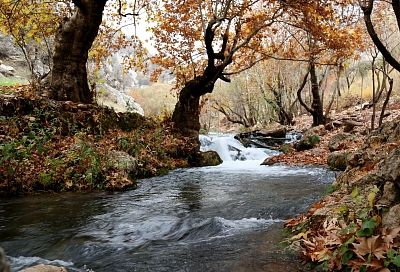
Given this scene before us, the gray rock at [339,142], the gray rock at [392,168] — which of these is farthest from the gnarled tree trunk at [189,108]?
the gray rock at [392,168]

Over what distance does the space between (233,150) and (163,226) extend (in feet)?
37.4

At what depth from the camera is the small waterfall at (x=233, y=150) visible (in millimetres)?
15656

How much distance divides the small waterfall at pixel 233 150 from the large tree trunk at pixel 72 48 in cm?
683

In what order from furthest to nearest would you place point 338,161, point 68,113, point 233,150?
point 233,150 < point 68,113 < point 338,161

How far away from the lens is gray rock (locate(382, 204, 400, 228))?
9.57ft

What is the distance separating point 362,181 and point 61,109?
8.81 metres

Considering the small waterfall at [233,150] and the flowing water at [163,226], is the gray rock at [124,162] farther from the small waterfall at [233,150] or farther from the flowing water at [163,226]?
the small waterfall at [233,150]

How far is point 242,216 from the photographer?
5527 mm

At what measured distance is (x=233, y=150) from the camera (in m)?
16.5

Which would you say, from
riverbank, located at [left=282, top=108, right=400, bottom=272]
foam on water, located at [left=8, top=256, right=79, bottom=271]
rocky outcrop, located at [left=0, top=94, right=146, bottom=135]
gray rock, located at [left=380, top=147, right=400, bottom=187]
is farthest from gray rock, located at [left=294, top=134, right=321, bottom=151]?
foam on water, located at [left=8, top=256, right=79, bottom=271]

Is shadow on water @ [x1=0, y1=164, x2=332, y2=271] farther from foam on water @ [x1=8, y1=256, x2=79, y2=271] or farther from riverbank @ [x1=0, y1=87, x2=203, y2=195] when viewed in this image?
riverbank @ [x1=0, y1=87, x2=203, y2=195]

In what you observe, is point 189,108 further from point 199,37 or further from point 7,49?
point 7,49

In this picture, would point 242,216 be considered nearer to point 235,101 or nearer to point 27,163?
point 27,163

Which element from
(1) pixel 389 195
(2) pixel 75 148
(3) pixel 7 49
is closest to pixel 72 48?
(2) pixel 75 148
